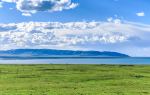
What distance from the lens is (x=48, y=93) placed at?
48.2 m

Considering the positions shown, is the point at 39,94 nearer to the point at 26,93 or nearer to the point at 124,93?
the point at 26,93

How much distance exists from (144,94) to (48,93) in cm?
1183

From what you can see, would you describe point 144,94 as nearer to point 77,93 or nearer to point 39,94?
point 77,93

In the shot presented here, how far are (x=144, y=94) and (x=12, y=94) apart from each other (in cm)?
1610

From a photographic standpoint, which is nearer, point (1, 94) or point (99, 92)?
point (1, 94)

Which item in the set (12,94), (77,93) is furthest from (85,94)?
(12,94)

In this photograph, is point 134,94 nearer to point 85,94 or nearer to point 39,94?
point 85,94

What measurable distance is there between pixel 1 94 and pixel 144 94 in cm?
1740

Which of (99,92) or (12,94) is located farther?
(99,92)

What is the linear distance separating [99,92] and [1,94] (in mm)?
12444

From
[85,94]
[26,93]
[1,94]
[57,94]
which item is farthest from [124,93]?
[1,94]

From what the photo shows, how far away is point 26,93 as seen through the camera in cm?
4803

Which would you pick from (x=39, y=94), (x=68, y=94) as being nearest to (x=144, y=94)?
(x=68, y=94)

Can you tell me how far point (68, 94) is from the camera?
47250 millimetres
